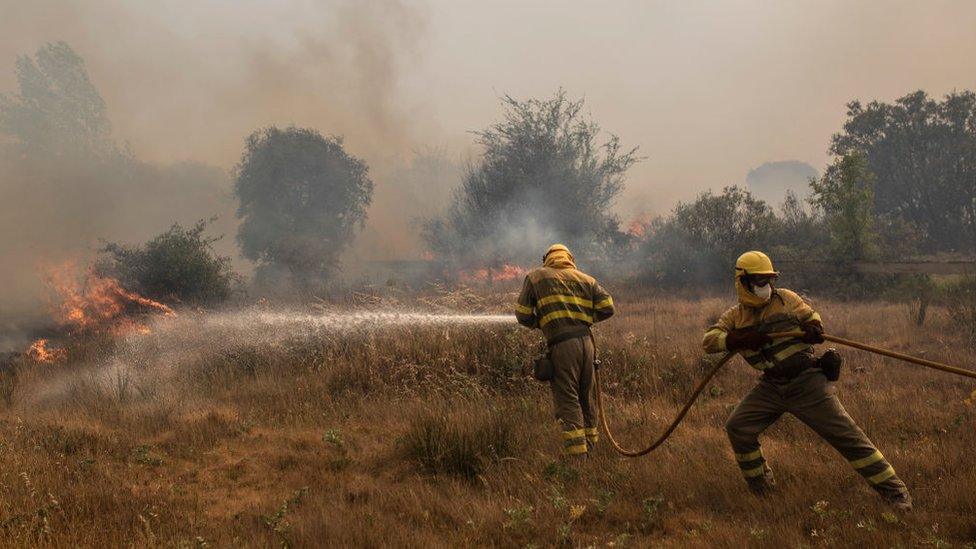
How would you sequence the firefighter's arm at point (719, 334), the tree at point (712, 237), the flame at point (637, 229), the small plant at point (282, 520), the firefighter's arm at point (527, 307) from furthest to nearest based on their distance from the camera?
the flame at point (637, 229), the tree at point (712, 237), the firefighter's arm at point (527, 307), the firefighter's arm at point (719, 334), the small plant at point (282, 520)

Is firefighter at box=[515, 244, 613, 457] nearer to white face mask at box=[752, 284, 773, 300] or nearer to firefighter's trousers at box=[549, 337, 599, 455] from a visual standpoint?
firefighter's trousers at box=[549, 337, 599, 455]

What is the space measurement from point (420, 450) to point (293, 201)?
25633 millimetres

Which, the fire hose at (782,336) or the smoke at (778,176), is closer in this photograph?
the fire hose at (782,336)

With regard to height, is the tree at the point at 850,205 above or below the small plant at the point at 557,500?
above

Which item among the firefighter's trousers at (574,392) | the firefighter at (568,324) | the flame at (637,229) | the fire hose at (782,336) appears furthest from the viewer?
the flame at (637,229)

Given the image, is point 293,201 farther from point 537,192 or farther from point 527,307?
point 527,307

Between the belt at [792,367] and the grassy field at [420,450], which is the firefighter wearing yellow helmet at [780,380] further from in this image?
the grassy field at [420,450]

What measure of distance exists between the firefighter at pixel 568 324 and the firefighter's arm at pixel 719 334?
4.23ft

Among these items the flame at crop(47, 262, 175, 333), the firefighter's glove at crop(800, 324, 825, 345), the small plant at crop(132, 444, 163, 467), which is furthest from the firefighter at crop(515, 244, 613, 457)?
the flame at crop(47, 262, 175, 333)

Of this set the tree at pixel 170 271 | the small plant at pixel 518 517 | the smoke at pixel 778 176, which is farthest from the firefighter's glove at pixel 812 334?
the smoke at pixel 778 176

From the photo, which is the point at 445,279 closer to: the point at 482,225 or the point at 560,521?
the point at 482,225

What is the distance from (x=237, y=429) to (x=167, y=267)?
29.4 ft

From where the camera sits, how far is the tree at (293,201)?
27500mm

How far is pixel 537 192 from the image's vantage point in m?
24.4
